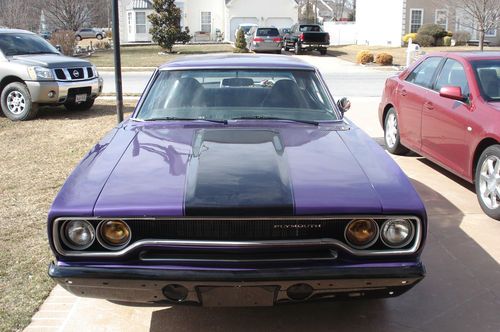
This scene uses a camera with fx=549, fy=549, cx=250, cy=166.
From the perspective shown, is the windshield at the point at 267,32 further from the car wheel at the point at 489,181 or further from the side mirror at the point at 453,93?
the car wheel at the point at 489,181

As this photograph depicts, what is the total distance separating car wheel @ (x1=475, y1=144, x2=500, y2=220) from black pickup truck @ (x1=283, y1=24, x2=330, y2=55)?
2716 centimetres

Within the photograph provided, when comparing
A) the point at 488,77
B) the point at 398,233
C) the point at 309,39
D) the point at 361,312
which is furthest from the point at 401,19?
the point at 398,233

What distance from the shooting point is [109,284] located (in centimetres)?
276

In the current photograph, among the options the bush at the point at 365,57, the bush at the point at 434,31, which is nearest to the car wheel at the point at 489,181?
the bush at the point at 365,57

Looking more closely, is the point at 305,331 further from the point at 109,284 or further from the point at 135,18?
the point at 135,18

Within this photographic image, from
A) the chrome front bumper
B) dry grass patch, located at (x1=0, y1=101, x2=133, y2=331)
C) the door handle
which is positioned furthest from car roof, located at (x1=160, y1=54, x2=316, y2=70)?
Result: the chrome front bumper

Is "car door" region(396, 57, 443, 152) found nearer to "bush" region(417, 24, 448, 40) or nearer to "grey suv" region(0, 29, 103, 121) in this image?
"grey suv" region(0, 29, 103, 121)

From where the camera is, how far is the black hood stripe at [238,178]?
2.72 meters

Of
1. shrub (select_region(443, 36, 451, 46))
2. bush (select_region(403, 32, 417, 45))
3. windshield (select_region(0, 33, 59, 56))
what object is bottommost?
windshield (select_region(0, 33, 59, 56))

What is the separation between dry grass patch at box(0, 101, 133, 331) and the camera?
3797 mm

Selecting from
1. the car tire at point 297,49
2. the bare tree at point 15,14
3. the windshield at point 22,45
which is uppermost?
the bare tree at point 15,14

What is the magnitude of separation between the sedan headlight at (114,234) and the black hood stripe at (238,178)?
0.37m

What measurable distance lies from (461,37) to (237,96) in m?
32.7

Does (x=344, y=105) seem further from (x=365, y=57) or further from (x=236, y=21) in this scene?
(x=236, y=21)
